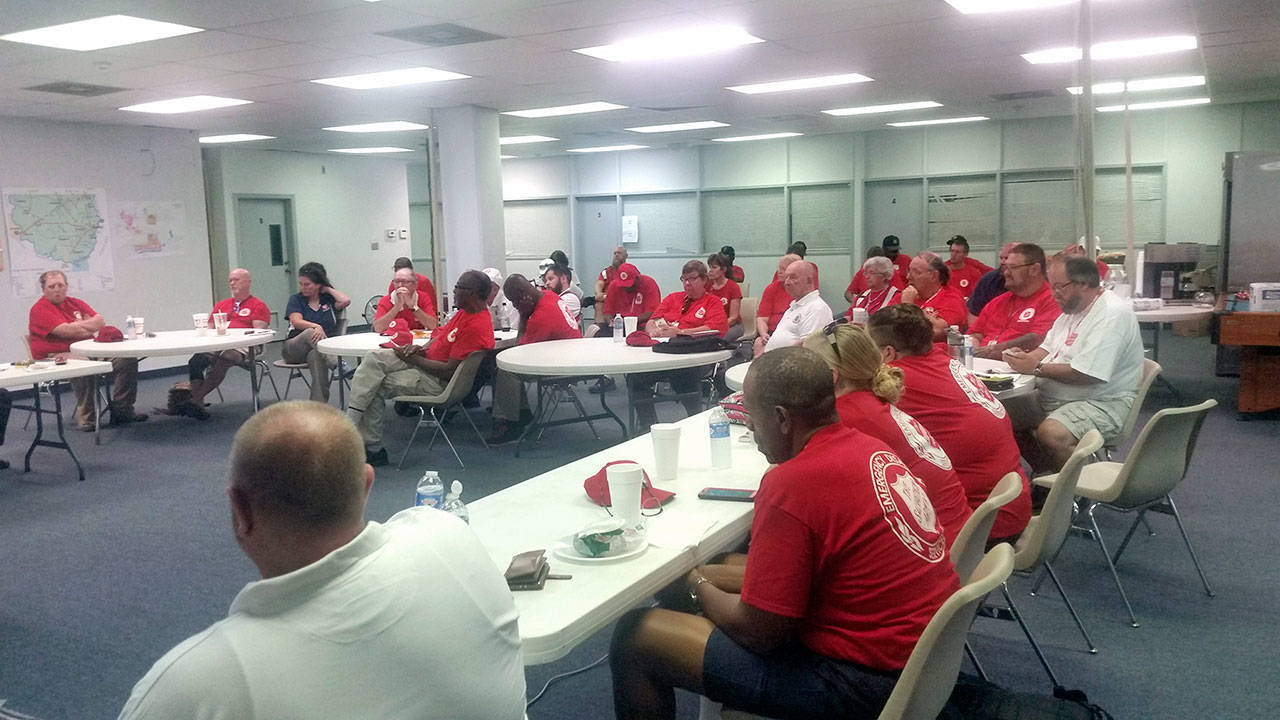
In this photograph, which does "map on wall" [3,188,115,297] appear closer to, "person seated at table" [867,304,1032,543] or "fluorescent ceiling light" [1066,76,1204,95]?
"person seated at table" [867,304,1032,543]

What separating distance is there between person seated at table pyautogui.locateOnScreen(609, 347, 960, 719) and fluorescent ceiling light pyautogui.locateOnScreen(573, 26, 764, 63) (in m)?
4.72

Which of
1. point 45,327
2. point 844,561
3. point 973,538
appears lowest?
point 973,538

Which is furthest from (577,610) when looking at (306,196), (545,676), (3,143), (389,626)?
(306,196)

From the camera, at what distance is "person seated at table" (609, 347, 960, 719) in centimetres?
177

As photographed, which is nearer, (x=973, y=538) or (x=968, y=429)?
(x=973, y=538)

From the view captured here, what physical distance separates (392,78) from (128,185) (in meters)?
4.67

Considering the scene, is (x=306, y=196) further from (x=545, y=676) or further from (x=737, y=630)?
(x=737, y=630)

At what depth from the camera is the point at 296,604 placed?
107 cm

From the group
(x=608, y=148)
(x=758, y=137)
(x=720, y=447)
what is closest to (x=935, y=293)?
(x=720, y=447)

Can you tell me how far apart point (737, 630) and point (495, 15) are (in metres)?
4.54

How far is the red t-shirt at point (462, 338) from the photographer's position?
5957 millimetres

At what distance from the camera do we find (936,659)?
1.67 m

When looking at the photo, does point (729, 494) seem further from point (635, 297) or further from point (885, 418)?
point (635, 297)

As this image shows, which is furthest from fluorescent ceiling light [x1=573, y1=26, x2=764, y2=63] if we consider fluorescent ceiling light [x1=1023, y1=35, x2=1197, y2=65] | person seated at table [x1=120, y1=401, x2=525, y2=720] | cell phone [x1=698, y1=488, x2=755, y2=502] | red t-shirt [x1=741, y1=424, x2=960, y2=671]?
person seated at table [x1=120, y1=401, x2=525, y2=720]
